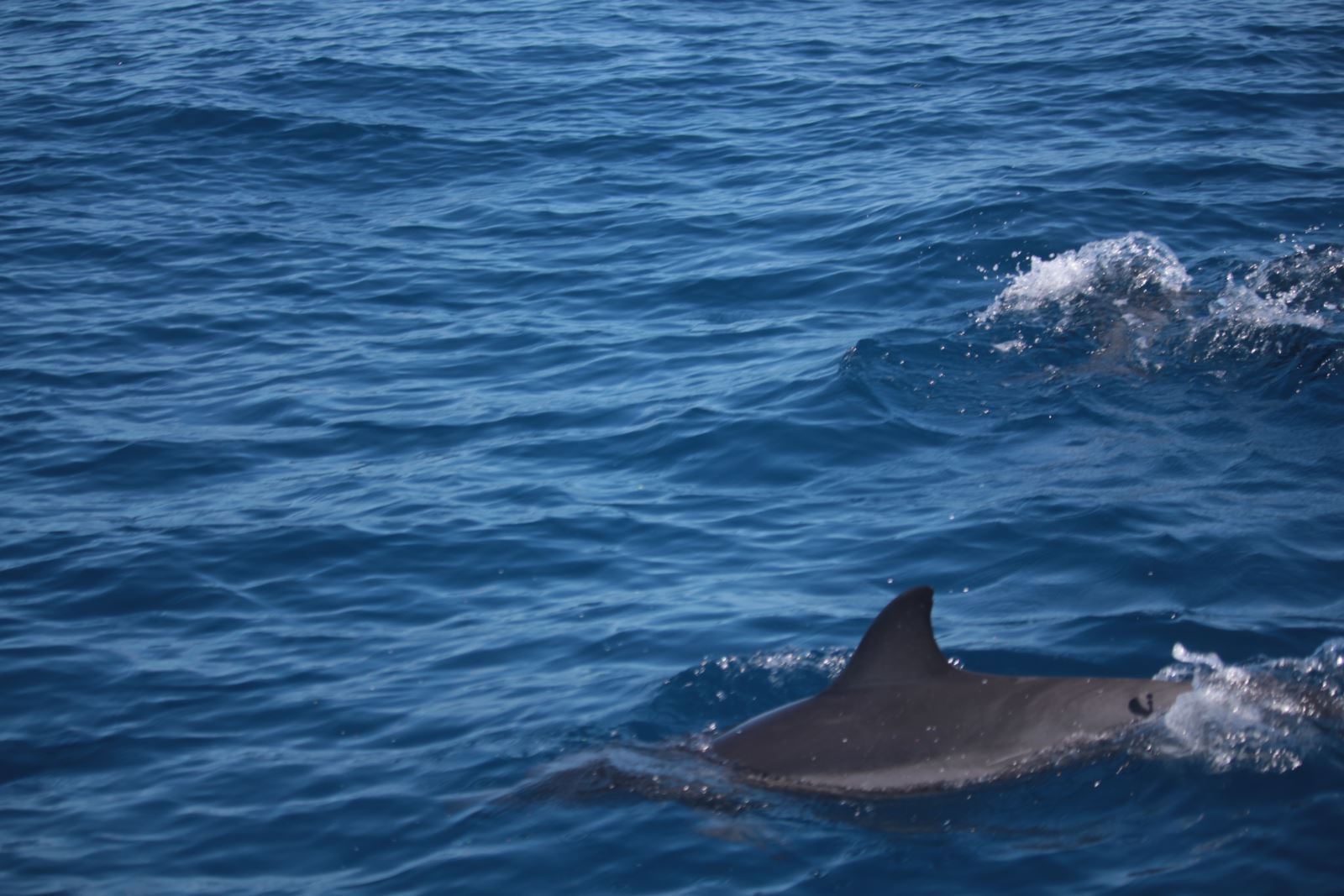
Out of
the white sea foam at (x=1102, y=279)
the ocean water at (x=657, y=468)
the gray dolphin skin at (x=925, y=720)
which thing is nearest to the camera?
A: the gray dolphin skin at (x=925, y=720)

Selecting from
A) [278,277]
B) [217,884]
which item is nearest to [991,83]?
[278,277]

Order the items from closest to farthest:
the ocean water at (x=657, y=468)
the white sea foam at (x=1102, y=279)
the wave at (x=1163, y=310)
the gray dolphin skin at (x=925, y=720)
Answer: the gray dolphin skin at (x=925, y=720), the ocean water at (x=657, y=468), the wave at (x=1163, y=310), the white sea foam at (x=1102, y=279)

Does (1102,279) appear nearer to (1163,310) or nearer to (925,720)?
(1163,310)

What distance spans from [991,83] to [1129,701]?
1655 cm

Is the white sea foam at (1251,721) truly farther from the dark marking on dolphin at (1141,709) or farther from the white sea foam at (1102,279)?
the white sea foam at (1102,279)

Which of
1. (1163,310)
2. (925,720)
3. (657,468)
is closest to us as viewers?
(925,720)

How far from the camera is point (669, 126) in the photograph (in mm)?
21375

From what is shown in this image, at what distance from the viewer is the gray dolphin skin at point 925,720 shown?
6.52m

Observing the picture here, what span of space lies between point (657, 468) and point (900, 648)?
4.74 m

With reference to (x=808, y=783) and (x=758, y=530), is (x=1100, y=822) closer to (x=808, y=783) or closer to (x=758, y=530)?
(x=808, y=783)

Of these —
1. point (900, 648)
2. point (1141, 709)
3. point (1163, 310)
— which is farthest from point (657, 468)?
point (1141, 709)

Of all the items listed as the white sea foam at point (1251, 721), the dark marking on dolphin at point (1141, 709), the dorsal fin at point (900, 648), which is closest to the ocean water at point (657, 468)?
the white sea foam at point (1251, 721)

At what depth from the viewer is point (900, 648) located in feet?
21.7

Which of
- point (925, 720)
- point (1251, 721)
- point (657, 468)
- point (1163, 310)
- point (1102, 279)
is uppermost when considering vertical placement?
point (1102, 279)
